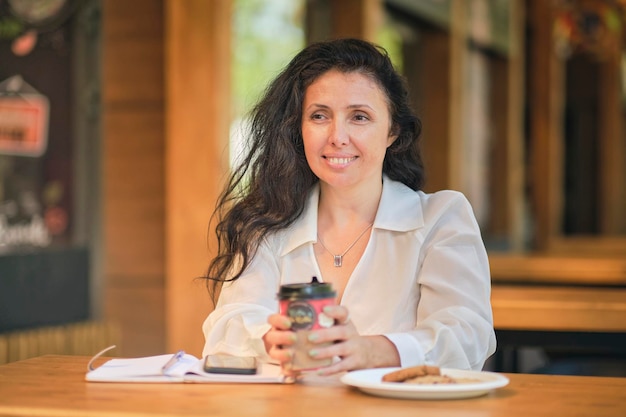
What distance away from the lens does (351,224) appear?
2.81 meters

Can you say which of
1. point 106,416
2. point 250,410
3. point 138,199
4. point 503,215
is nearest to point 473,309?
point 250,410

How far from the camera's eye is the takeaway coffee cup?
6.80 feet

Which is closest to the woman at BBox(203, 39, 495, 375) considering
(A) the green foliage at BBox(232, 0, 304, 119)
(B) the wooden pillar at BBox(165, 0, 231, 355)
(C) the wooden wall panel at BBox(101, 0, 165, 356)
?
(B) the wooden pillar at BBox(165, 0, 231, 355)

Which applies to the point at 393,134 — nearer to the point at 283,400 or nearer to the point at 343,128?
the point at 343,128

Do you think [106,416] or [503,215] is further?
[503,215]

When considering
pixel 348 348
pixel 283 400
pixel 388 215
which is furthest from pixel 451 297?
pixel 283 400

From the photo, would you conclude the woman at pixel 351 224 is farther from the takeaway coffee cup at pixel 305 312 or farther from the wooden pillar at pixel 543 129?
the wooden pillar at pixel 543 129

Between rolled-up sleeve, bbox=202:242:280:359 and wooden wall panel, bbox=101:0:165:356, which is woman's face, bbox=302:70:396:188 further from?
wooden wall panel, bbox=101:0:165:356

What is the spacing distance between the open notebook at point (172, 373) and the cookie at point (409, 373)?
0.72ft

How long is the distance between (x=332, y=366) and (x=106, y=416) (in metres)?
0.50

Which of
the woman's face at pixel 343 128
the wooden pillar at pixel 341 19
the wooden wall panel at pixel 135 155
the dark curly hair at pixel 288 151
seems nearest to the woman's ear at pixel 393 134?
the dark curly hair at pixel 288 151

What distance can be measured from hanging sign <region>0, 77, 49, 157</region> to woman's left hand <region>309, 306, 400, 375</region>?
2.67m

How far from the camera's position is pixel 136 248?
17.4ft

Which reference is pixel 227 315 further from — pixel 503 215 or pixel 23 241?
pixel 503 215
